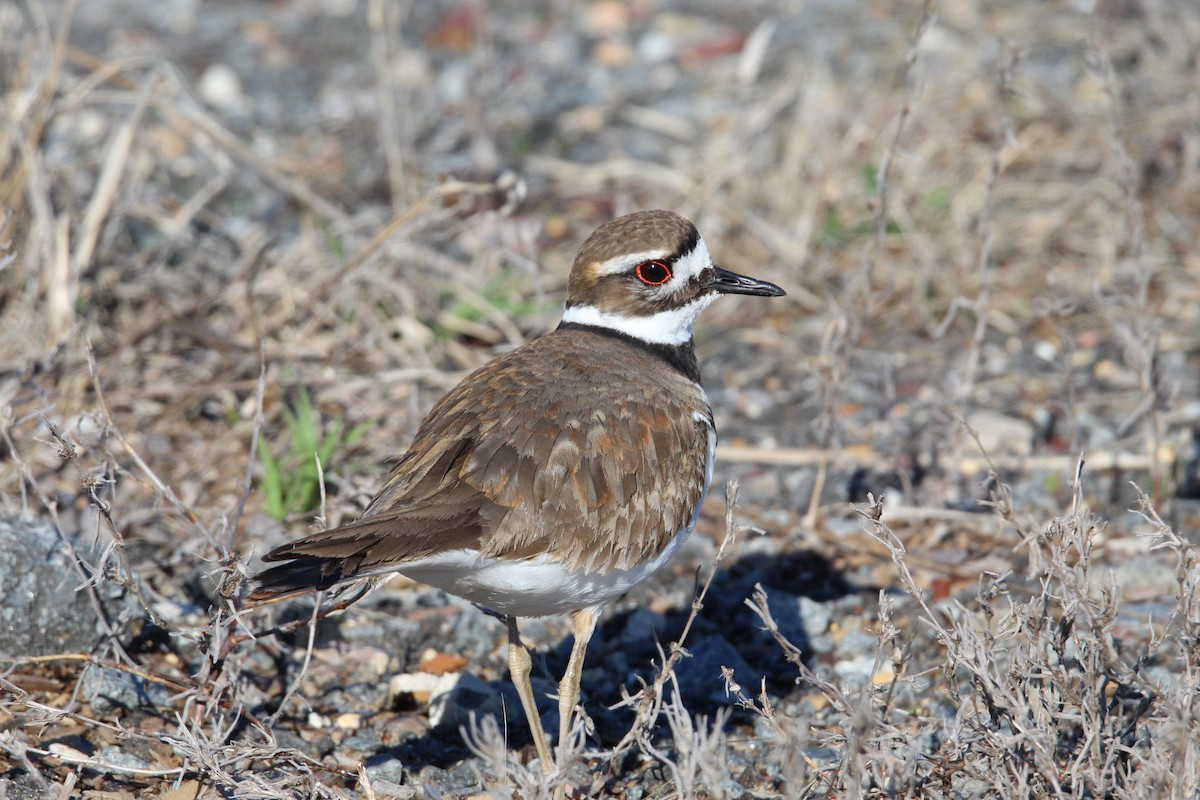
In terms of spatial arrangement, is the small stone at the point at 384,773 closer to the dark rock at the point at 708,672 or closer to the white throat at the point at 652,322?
the dark rock at the point at 708,672

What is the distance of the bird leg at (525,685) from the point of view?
3959mm

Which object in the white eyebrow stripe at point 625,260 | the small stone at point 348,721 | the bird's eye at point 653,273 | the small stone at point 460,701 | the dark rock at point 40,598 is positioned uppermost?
the white eyebrow stripe at point 625,260

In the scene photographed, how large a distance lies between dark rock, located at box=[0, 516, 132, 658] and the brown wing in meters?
1.02

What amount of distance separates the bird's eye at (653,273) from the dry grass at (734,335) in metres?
0.76

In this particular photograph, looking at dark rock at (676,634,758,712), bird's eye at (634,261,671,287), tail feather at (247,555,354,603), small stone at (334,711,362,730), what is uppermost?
bird's eye at (634,261,671,287)

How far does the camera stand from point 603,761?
3742 millimetres

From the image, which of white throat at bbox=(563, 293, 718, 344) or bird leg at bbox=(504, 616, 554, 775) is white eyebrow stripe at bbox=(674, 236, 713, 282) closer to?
white throat at bbox=(563, 293, 718, 344)

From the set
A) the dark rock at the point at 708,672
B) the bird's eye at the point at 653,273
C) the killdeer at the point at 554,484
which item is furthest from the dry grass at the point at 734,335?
the bird's eye at the point at 653,273

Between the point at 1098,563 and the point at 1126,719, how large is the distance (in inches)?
58.9

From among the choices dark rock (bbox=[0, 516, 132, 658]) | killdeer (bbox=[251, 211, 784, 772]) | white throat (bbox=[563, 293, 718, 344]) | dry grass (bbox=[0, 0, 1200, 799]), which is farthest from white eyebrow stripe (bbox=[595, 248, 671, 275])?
dark rock (bbox=[0, 516, 132, 658])

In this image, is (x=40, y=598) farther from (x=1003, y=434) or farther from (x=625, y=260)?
A: (x=1003, y=434)

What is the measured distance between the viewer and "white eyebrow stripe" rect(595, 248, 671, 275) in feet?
14.8

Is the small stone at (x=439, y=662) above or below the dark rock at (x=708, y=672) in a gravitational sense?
above

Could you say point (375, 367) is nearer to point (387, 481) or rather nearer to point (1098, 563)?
point (387, 481)
